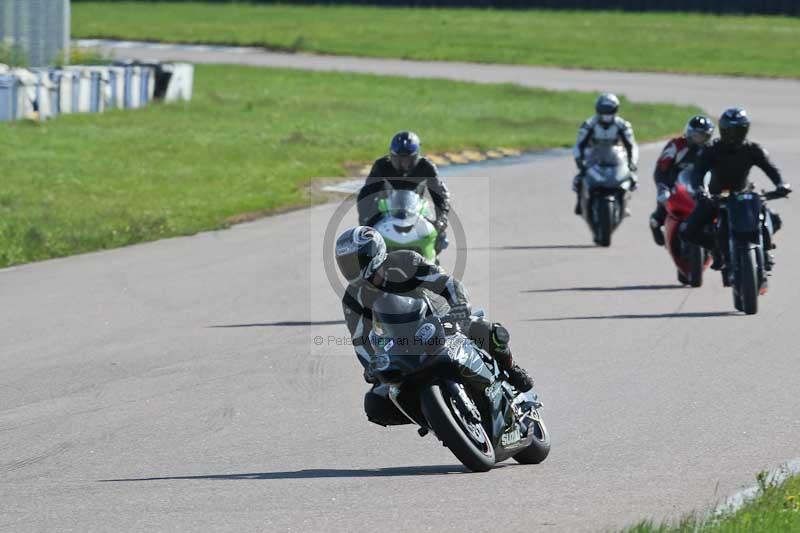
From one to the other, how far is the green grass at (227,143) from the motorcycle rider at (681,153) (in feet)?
18.9

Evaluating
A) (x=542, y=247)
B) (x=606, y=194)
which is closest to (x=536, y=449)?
(x=542, y=247)

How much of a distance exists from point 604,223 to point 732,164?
3.87 m

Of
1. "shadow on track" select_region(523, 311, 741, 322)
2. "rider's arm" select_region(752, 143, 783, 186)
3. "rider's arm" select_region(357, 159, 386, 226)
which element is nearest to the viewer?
"rider's arm" select_region(357, 159, 386, 226)

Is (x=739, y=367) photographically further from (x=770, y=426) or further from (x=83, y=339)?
(x=83, y=339)

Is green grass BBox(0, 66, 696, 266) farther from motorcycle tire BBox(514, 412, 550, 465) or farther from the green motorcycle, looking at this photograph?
motorcycle tire BBox(514, 412, 550, 465)

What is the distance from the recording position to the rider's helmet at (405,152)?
44.4 feet

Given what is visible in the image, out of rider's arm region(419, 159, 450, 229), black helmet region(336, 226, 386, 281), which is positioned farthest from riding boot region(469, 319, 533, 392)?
rider's arm region(419, 159, 450, 229)

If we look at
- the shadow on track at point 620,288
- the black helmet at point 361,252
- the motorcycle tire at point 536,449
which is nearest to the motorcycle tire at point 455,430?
the motorcycle tire at point 536,449

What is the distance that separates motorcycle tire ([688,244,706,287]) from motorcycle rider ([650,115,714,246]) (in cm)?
63

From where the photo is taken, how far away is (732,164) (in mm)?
14125

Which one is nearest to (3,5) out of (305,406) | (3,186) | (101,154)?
(101,154)

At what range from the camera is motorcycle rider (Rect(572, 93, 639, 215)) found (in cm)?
1847

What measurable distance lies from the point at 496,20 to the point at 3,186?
42.2m

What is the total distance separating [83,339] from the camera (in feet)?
41.1
